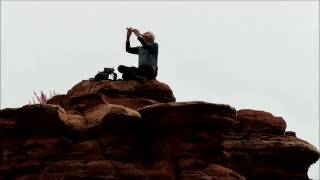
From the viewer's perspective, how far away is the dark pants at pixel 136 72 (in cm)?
3381

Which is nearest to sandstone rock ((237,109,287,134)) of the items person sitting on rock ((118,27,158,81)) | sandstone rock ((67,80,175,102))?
sandstone rock ((67,80,175,102))

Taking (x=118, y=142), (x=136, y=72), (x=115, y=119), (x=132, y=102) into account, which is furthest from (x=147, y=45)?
(x=118, y=142)

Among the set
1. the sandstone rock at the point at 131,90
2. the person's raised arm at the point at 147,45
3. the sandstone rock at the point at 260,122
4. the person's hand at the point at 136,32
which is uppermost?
the person's hand at the point at 136,32

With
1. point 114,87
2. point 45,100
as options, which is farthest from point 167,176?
point 45,100

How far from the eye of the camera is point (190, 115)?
29.5 metres

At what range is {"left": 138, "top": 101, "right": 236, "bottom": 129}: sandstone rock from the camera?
96.0 feet

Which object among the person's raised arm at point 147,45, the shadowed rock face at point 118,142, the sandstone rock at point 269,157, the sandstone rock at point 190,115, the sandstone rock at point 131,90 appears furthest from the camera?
the person's raised arm at point 147,45

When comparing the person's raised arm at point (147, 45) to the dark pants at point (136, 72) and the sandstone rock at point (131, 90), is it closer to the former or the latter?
the dark pants at point (136, 72)

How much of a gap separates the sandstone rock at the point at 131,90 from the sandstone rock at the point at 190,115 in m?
3.10

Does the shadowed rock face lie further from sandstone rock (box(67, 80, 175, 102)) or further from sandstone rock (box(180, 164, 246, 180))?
sandstone rock (box(67, 80, 175, 102))

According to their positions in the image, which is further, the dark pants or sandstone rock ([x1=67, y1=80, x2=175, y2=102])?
the dark pants

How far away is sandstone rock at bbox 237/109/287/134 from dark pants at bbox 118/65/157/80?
4954 mm

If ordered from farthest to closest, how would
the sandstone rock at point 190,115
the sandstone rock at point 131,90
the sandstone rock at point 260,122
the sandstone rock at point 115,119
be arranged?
the sandstone rock at point 260,122 → the sandstone rock at point 131,90 → the sandstone rock at point 115,119 → the sandstone rock at point 190,115

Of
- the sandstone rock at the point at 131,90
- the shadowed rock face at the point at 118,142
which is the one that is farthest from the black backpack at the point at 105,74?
the shadowed rock face at the point at 118,142
